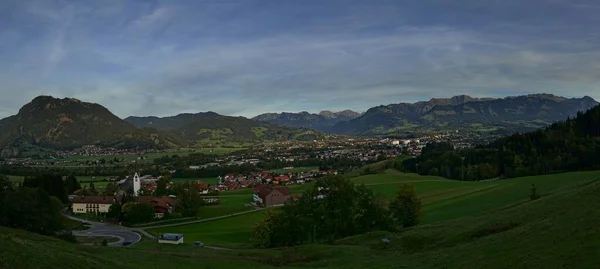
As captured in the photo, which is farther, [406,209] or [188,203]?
[188,203]

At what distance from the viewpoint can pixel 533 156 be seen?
144m

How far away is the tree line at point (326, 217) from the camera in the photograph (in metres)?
56.2

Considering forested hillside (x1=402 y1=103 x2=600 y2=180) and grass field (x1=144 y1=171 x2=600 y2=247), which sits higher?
forested hillside (x1=402 y1=103 x2=600 y2=180)

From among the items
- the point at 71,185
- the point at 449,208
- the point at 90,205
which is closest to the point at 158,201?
the point at 90,205

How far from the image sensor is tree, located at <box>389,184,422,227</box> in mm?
61312

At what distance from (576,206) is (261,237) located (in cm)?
3570

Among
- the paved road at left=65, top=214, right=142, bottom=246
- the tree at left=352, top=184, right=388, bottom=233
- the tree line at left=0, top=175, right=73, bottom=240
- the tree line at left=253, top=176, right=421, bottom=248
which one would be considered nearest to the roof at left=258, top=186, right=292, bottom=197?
the paved road at left=65, top=214, right=142, bottom=246

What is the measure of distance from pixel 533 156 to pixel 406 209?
101309 mm

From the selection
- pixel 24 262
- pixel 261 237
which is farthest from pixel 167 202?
pixel 24 262

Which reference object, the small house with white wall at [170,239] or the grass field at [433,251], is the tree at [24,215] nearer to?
the small house with white wall at [170,239]

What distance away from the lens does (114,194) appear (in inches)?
5354

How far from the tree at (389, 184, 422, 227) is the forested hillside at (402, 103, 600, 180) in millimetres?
84339

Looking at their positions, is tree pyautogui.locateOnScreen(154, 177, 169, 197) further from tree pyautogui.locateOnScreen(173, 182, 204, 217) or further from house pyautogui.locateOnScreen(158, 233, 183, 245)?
house pyautogui.locateOnScreen(158, 233, 183, 245)

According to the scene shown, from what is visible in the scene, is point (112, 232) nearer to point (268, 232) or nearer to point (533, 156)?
point (268, 232)
